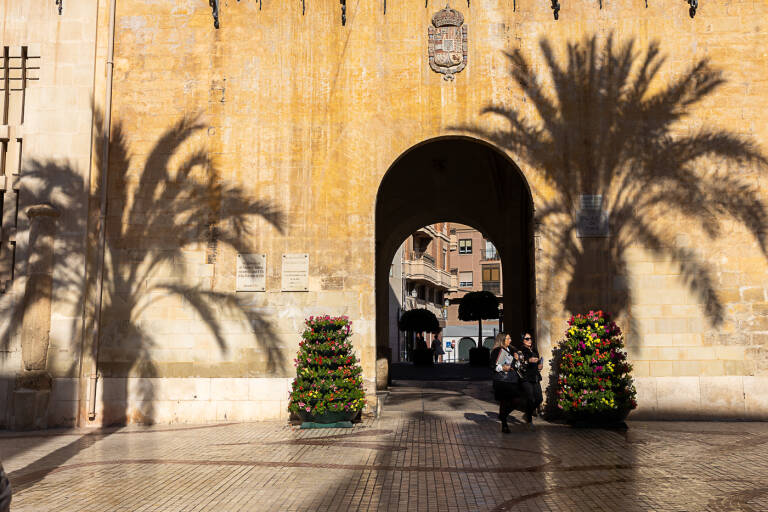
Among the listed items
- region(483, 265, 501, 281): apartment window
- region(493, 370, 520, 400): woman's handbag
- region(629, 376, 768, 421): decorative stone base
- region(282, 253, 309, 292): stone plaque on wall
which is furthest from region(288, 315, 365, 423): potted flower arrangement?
region(483, 265, 501, 281): apartment window

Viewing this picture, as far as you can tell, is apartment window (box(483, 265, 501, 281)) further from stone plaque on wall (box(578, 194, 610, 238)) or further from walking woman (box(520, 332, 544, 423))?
walking woman (box(520, 332, 544, 423))

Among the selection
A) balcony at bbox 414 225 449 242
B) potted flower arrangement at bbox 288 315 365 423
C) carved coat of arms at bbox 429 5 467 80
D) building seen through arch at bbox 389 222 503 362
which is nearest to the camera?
potted flower arrangement at bbox 288 315 365 423

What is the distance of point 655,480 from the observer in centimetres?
759

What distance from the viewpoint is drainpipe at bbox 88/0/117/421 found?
12889 millimetres

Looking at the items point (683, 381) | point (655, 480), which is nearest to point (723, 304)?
point (683, 381)

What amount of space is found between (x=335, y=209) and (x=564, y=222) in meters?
4.22

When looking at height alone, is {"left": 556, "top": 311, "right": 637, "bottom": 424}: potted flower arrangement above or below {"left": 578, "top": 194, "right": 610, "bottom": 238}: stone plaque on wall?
below

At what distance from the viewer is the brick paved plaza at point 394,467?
22.3 ft

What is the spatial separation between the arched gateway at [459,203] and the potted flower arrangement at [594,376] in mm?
7264

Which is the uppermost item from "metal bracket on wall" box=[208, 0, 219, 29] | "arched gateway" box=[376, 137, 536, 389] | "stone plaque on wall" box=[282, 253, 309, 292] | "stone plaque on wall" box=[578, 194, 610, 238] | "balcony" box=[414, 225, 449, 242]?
"balcony" box=[414, 225, 449, 242]

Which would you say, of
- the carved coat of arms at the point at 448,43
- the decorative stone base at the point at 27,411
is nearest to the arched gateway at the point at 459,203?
the carved coat of arms at the point at 448,43

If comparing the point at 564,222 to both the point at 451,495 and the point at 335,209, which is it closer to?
the point at 335,209

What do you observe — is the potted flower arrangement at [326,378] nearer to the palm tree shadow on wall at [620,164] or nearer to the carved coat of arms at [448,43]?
the palm tree shadow on wall at [620,164]

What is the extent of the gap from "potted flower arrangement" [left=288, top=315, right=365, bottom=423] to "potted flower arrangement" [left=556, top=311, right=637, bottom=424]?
137 inches
